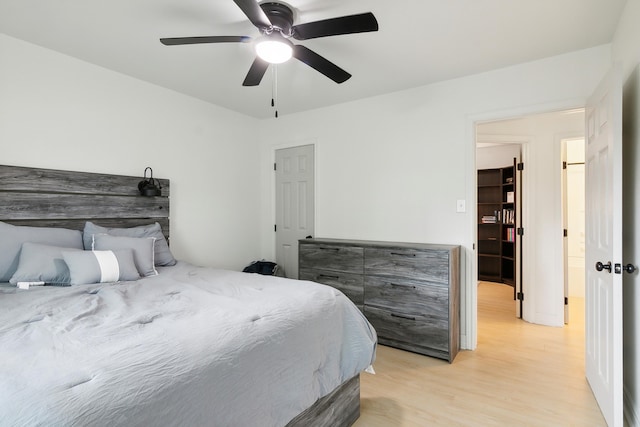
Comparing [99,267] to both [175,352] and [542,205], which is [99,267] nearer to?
[175,352]

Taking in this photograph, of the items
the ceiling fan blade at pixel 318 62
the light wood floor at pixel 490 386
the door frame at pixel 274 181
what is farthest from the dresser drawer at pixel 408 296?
the ceiling fan blade at pixel 318 62

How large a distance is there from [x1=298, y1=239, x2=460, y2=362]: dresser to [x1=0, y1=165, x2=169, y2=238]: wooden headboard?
1814 mm

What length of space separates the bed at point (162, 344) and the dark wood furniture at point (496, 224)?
4.81 m

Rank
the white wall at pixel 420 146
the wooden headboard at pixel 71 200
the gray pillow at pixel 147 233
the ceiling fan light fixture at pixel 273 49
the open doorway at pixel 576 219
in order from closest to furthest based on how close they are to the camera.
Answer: the ceiling fan light fixture at pixel 273 49, the wooden headboard at pixel 71 200, the gray pillow at pixel 147 233, the white wall at pixel 420 146, the open doorway at pixel 576 219

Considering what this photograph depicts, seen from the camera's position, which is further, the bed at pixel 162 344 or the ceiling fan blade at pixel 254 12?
the ceiling fan blade at pixel 254 12

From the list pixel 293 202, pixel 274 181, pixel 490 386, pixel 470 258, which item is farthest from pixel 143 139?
pixel 490 386

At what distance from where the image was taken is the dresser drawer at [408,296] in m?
2.80

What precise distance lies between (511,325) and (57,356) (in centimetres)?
399

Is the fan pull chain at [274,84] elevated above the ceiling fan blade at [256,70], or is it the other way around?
the fan pull chain at [274,84]

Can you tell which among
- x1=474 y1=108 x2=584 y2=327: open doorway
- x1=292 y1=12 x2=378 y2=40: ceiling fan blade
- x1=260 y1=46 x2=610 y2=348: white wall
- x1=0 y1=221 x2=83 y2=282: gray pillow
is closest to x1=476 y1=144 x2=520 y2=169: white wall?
x1=474 y1=108 x2=584 y2=327: open doorway

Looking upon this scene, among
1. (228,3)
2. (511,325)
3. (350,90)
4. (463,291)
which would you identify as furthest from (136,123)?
(511,325)

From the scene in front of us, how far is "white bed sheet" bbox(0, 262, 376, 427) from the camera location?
2.78 feet

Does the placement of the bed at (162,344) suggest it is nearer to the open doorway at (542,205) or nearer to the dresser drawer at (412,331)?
the dresser drawer at (412,331)

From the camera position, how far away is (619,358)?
1.75 m
